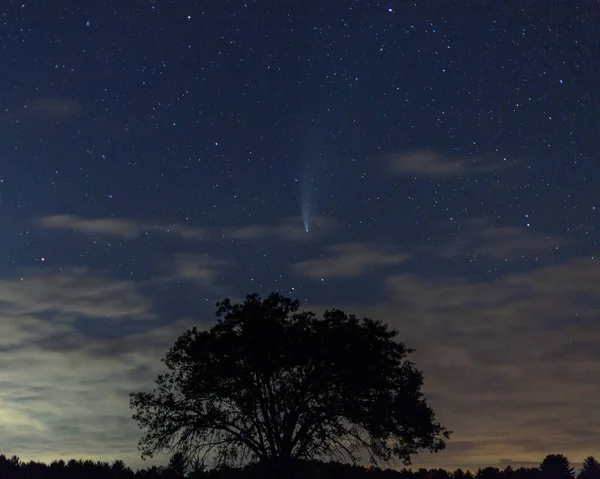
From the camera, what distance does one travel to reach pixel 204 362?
133 ft

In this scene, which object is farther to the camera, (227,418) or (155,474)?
(155,474)

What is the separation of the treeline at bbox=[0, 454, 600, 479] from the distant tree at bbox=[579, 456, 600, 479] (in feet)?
24.8

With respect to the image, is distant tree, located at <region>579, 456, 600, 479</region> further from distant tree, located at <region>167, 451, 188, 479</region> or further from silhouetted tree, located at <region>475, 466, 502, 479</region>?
distant tree, located at <region>167, 451, 188, 479</region>

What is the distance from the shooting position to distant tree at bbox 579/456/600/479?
195ft

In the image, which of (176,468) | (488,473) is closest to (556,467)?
(488,473)

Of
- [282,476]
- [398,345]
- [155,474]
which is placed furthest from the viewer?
[155,474]

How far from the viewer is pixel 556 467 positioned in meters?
54.5

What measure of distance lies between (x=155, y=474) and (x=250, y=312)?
12.6 meters

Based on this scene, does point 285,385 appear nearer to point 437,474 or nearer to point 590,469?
point 437,474

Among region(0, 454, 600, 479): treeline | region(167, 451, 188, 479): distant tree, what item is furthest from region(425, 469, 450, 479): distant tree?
region(167, 451, 188, 479): distant tree

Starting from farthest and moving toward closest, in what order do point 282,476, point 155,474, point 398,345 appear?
point 155,474 < point 398,345 < point 282,476

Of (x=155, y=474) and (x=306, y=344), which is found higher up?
(x=306, y=344)

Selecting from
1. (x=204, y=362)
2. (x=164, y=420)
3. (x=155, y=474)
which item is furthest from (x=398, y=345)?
(x=155, y=474)

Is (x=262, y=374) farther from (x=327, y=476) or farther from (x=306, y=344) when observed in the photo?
(x=327, y=476)
